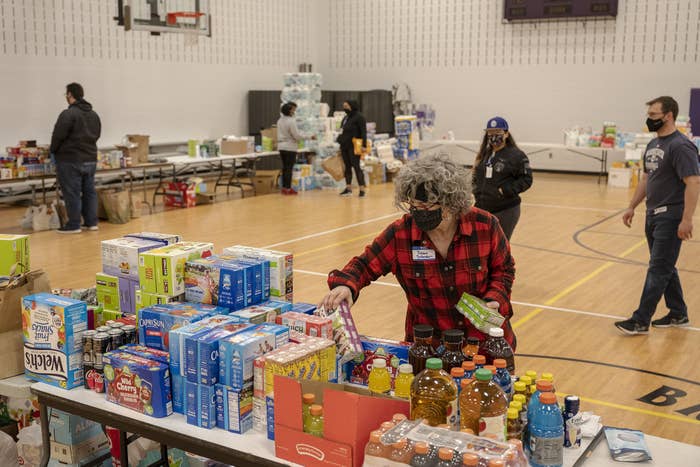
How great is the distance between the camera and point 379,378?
108 inches

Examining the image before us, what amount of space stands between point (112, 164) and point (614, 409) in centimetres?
922

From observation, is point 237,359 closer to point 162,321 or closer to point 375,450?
point 162,321

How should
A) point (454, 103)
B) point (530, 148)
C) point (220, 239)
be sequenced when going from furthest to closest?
point (454, 103) → point (530, 148) → point (220, 239)

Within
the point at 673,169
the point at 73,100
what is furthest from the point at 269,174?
the point at 673,169

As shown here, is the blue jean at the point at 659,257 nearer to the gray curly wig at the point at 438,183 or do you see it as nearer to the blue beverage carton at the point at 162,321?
the gray curly wig at the point at 438,183

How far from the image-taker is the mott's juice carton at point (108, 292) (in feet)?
12.1

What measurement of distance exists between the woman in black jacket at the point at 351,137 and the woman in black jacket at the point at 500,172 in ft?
24.3

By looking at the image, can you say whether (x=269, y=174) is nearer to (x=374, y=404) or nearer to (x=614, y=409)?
(x=614, y=409)

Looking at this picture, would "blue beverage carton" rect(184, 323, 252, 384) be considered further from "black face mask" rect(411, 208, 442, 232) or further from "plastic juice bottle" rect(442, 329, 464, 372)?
"black face mask" rect(411, 208, 442, 232)

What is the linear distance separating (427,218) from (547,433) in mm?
1087

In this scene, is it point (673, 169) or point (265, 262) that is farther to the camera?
point (673, 169)

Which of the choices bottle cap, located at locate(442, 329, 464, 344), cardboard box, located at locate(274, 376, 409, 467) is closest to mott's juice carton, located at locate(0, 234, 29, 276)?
cardboard box, located at locate(274, 376, 409, 467)

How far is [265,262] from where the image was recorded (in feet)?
11.1

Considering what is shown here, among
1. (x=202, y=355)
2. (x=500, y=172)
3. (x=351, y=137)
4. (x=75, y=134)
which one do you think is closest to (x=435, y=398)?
(x=202, y=355)
